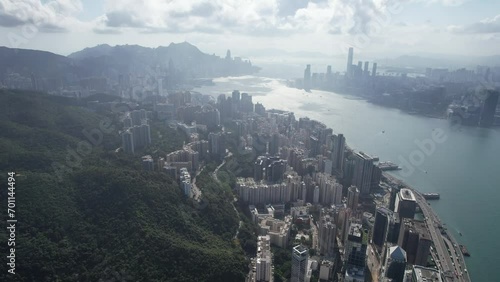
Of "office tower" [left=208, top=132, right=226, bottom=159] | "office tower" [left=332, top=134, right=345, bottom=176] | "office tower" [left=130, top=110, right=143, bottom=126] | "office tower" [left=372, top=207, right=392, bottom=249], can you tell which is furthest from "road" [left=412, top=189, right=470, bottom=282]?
"office tower" [left=130, top=110, right=143, bottom=126]

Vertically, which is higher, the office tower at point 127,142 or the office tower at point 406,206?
the office tower at point 127,142

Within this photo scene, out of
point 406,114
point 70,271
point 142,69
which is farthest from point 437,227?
point 142,69

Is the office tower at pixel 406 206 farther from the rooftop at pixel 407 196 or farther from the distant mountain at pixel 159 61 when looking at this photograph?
the distant mountain at pixel 159 61

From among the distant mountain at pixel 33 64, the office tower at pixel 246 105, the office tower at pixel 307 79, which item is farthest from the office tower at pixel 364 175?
the office tower at pixel 307 79

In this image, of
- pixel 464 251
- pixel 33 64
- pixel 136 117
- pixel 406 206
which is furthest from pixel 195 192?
pixel 33 64

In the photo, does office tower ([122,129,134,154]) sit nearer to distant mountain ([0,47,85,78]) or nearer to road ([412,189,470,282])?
road ([412,189,470,282])

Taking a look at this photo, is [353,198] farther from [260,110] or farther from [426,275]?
[260,110]
